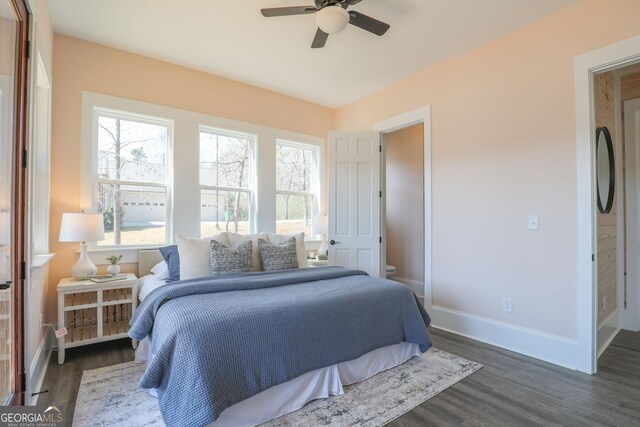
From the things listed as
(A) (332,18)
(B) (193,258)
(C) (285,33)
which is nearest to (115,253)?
(B) (193,258)

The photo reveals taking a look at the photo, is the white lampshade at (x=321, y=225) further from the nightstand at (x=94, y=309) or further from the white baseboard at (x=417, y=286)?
the nightstand at (x=94, y=309)

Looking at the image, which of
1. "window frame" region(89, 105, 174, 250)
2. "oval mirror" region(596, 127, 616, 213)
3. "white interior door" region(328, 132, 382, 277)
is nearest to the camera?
"oval mirror" region(596, 127, 616, 213)

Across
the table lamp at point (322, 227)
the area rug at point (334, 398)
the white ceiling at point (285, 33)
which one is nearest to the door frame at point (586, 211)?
the white ceiling at point (285, 33)

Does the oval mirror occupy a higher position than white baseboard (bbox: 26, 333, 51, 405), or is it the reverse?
the oval mirror

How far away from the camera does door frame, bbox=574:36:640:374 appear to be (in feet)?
8.15

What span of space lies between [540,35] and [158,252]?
4.16 meters

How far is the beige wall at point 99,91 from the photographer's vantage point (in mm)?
3010

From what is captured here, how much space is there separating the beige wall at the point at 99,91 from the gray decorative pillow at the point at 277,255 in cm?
140

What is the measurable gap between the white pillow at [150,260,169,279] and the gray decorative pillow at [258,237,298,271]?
35.4 inches

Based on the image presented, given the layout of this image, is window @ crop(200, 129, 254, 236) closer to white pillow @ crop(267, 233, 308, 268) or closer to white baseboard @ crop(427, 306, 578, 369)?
white pillow @ crop(267, 233, 308, 268)

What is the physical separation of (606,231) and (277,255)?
10.6ft

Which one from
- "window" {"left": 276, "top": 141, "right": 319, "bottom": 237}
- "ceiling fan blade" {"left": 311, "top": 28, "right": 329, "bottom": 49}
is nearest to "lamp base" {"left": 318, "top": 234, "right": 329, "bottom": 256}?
"window" {"left": 276, "top": 141, "right": 319, "bottom": 237}

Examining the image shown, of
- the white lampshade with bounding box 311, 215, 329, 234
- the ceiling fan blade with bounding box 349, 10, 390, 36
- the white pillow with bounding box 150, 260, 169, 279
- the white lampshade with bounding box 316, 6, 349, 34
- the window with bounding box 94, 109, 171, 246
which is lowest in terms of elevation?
the white pillow with bounding box 150, 260, 169, 279

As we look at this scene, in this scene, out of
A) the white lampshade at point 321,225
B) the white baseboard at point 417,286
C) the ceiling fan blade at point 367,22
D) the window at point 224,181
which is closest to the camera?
the ceiling fan blade at point 367,22
